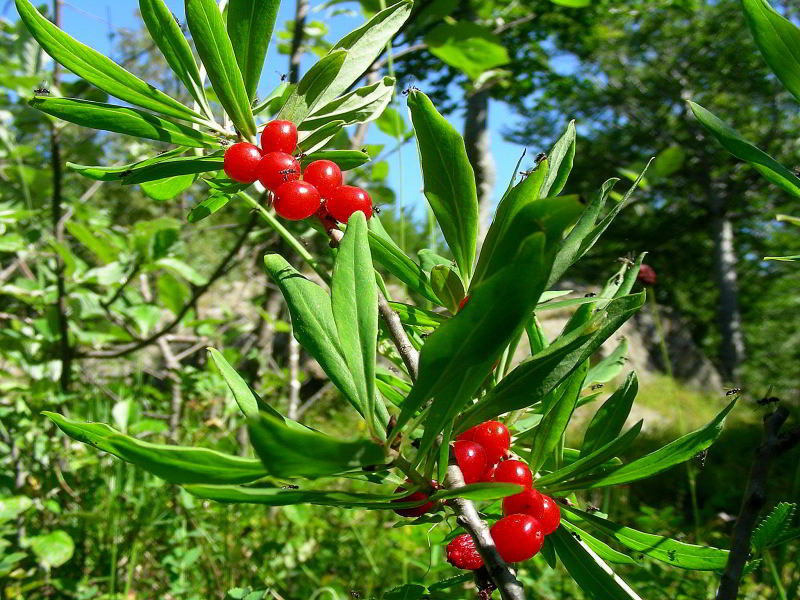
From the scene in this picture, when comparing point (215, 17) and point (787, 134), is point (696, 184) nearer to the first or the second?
point (787, 134)

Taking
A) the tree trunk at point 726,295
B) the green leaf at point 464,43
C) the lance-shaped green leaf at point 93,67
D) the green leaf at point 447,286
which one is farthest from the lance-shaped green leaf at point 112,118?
the tree trunk at point 726,295

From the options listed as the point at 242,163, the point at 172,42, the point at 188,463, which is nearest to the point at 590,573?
the point at 188,463

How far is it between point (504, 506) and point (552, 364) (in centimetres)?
14

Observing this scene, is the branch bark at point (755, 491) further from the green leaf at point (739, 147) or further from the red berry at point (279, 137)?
the red berry at point (279, 137)

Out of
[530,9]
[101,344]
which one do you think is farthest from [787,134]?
[101,344]

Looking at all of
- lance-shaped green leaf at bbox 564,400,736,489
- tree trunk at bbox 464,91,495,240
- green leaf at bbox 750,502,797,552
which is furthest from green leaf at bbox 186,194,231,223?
tree trunk at bbox 464,91,495,240

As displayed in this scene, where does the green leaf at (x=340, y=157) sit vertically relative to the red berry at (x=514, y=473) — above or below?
above

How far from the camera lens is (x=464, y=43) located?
1188mm

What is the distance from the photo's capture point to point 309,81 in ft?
1.54

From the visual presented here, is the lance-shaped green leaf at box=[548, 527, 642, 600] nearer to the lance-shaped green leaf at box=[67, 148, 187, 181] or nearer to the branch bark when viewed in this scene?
the branch bark

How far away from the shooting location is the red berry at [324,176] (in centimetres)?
48

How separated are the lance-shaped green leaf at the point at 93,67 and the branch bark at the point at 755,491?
0.46 m

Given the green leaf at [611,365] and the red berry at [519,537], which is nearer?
the red berry at [519,537]

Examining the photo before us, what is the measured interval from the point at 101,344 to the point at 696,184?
13531mm
